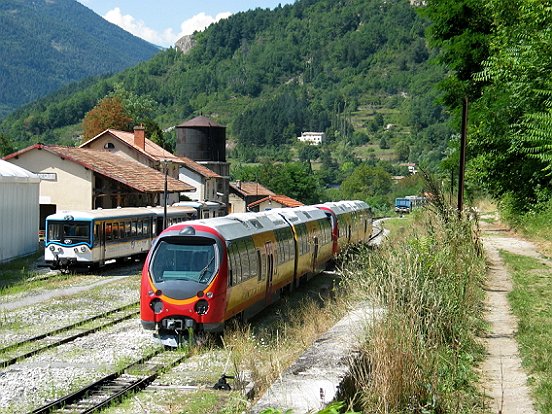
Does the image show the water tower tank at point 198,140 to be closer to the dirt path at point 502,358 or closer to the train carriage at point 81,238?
the train carriage at point 81,238

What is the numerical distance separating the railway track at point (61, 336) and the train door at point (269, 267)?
11.3 feet

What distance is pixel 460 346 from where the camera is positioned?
1187 centimetres

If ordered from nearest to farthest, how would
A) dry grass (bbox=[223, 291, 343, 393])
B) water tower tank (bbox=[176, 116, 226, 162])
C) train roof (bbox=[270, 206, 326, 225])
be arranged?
dry grass (bbox=[223, 291, 343, 393])
train roof (bbox=[270, 206, 326, 225])
water tower tank (bbox=[176, 116, 226, 162])

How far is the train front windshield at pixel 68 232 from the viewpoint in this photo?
31859 mm

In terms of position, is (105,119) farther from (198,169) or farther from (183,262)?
(183,262)

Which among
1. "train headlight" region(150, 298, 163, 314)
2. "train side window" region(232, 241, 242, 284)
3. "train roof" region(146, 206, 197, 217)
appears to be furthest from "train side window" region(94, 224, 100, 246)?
"train headlight" region(150, 298, 163, 314)

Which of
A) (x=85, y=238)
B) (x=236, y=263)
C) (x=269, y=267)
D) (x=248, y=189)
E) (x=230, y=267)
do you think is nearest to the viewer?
(x=230, y=267)

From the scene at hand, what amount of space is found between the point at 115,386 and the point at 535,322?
677 centimetres

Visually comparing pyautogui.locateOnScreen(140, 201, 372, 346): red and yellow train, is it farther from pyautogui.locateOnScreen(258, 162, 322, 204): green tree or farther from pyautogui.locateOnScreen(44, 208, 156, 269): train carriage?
pyautogui.locateOnScreen(258, 162, 322, 204): green tree

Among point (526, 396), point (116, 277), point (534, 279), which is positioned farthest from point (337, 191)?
point (526, 396)

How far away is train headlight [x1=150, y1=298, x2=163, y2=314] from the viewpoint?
16969 millimetres

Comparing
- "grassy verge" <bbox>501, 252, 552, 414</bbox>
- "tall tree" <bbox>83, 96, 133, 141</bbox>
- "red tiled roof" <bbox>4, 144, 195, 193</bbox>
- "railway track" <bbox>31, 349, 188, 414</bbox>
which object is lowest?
"railway track" <bbox>31, 349, 188, 414</bbox>

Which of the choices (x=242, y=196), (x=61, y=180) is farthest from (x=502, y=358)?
(x=242, y=196)

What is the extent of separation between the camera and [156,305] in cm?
1700
